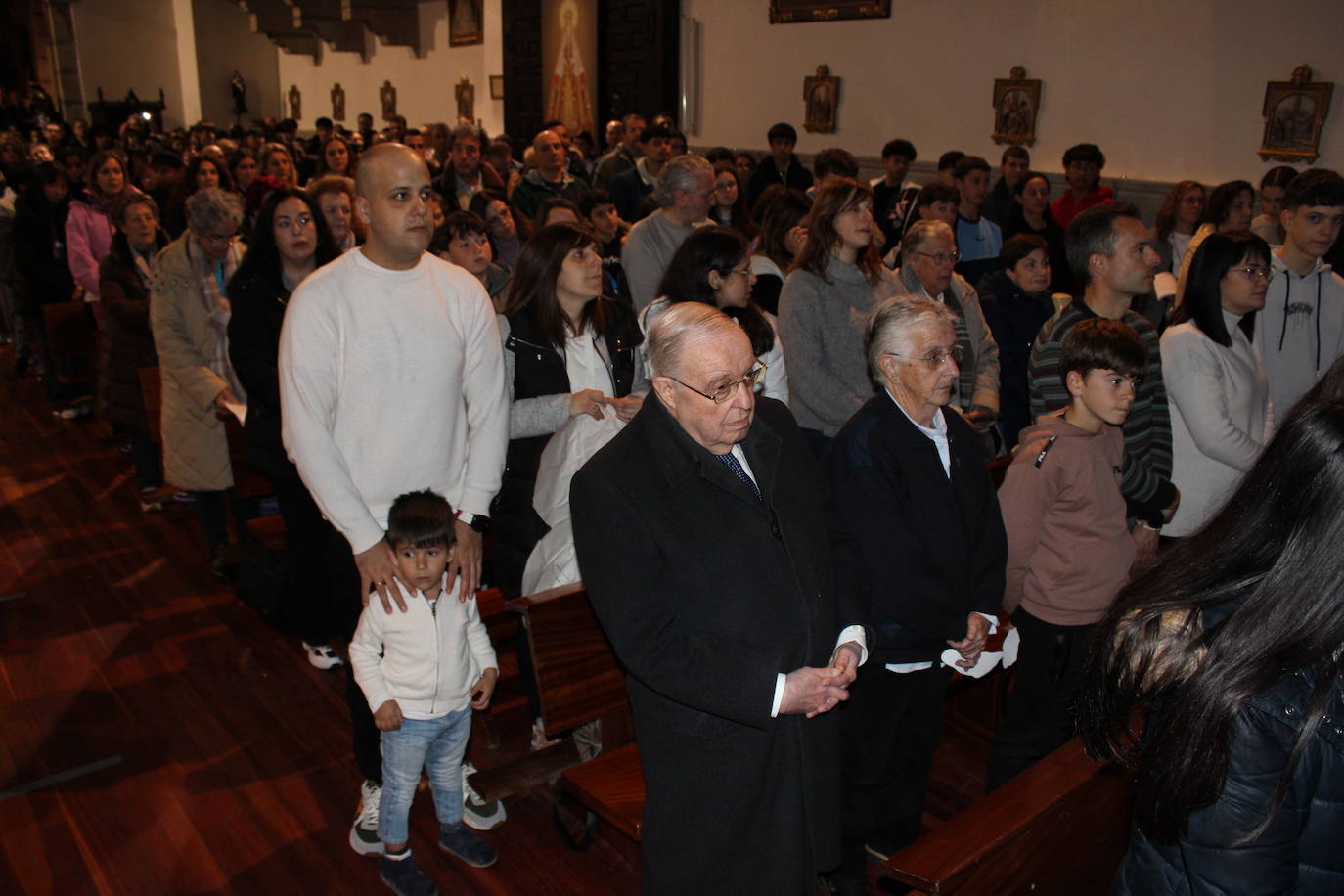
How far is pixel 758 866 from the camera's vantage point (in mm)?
1916

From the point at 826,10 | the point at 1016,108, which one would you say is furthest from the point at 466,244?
the point at 826,10

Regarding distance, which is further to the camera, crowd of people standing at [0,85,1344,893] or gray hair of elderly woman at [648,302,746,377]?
gray hair of elderly woman at [648,302,746,377]

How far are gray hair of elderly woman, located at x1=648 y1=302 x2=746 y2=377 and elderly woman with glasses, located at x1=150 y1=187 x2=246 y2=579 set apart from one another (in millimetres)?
2799

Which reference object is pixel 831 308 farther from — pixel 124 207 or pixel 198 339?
pixel 124 207

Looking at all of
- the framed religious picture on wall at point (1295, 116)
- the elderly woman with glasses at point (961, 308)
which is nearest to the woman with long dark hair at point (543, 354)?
the elderly woman with glasses at point (961, 308)

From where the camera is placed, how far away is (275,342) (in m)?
3.31

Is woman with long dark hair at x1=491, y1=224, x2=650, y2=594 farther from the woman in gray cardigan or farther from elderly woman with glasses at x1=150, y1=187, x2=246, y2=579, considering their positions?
elderly woman with glasses at x1=150, y1=187, x2=246, y2=579

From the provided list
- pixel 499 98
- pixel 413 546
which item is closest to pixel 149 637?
pixel 413 546

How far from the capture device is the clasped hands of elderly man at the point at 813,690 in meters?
1.83

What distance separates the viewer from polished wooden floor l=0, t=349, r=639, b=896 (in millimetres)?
2768

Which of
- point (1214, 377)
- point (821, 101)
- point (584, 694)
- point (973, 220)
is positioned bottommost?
point (584, 694)

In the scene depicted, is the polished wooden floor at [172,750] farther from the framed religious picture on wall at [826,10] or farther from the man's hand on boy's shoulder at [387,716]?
the framed religious picture on wall at [826,10]

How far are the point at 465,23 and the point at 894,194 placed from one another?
11.2 metres

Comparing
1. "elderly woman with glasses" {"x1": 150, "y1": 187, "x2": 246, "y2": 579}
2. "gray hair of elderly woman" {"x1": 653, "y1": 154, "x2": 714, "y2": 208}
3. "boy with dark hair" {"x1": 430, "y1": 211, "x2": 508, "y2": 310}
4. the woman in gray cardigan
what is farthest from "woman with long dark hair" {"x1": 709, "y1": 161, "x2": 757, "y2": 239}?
"elderly woman with glasses" {"x1": 150, "y1": 187, "x2": 246, "y2": 579}
